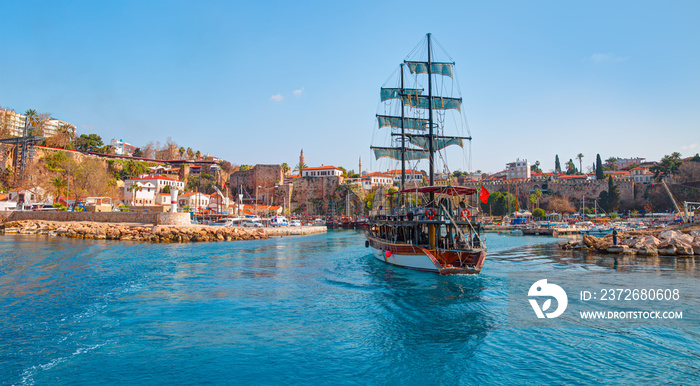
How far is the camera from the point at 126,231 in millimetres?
37562

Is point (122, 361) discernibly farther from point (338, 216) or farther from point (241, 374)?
point (338, 216)

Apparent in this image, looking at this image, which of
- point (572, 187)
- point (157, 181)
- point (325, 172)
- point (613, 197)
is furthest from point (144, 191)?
point (613, 197)

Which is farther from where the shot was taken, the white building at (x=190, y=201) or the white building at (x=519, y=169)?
the white building at (x=519, y=169)

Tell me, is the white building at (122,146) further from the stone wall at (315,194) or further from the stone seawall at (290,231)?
the stone seawall at (290,231)

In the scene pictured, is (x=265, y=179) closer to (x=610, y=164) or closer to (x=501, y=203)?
(x=501, y=203)

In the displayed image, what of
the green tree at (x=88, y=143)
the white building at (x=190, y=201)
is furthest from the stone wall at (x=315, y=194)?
the green tree at (x=88, y=143)

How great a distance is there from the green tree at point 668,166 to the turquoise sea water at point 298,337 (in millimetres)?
66974

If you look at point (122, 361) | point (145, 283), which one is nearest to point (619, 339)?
point (122, 361)

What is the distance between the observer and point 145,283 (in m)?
15.9

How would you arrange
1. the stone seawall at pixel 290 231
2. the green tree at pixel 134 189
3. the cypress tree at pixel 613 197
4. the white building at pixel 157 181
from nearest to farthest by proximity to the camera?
the stone seawall at pixel 290 231 → the green tree at pixel 134 189 → the white building at pixel 157 181 → the cypress tree at pixel 613 197

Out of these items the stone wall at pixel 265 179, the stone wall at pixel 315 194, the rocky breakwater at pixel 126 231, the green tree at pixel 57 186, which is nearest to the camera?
the rocky breakwater at pixel 126 231

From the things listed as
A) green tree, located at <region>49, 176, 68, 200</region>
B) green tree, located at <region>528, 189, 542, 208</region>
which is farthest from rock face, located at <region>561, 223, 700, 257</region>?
green tree, located at <region>49, 176, 68, 200</region>

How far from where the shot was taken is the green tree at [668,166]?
67.6 meters

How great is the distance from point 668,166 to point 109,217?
8971cm
